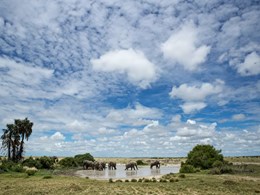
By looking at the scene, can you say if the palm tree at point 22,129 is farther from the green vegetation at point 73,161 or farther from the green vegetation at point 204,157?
the green vegetation at point 204,157

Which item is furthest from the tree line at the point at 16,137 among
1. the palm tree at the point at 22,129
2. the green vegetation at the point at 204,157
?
the green vegetation at the point at 204,157

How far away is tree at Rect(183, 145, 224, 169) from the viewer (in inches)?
2108

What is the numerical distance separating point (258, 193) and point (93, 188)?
14469 millimetres

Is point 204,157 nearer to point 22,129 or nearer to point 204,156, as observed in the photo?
point 204,156

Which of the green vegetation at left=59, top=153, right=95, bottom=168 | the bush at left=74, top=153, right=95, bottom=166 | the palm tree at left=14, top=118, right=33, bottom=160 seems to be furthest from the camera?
the bush at left=74, top=153, right=95, bottom=166

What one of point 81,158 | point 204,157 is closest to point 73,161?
point 81,158

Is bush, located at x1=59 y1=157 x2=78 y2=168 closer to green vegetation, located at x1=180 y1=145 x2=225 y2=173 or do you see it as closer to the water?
the water

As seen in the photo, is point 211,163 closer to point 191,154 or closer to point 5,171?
point 191,154

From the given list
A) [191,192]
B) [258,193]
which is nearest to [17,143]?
[191,192]

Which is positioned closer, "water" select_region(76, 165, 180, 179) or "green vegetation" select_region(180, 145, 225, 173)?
"water" select_region(76, 165, 180, 179)

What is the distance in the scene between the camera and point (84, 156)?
241 ft

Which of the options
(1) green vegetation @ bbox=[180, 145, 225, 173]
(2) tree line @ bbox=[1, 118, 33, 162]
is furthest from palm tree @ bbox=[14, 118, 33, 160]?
(1) green vegetation @ bbox=[180, 145, 225, 173]

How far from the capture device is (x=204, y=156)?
54.1 m

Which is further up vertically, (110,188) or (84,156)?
(84,156)
